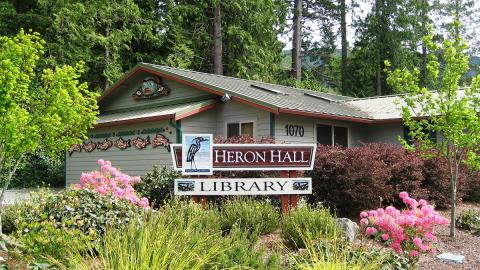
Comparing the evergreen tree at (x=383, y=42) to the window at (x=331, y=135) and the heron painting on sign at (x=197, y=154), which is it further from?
the heron painting on sign at (x=197, y=154)

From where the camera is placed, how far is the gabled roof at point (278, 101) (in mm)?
13914

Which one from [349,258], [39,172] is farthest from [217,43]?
[349,258]

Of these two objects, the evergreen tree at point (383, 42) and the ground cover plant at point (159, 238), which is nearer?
the ground cover plant at point (159, 238)

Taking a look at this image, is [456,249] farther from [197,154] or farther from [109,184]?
[109,184]

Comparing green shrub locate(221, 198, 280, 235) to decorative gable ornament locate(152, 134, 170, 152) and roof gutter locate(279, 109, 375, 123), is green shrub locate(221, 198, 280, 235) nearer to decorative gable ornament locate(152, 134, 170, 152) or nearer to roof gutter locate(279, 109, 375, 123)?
roof gutter locate(279, 109, 375, 123)

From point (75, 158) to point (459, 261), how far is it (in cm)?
1471

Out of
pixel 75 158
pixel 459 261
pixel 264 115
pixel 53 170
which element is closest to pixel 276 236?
pixel 459 261

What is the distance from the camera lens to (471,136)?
8.02 m

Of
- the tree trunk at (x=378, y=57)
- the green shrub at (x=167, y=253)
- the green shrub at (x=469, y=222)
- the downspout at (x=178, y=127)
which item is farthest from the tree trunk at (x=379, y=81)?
the green shrub at (x=167, y=253)

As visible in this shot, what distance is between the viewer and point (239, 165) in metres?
8.77

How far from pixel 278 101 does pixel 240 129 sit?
1.52 meters

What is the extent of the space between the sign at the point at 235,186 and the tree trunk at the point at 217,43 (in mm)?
18865

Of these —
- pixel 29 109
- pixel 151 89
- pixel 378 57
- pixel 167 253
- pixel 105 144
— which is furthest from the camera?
pixel 378 57

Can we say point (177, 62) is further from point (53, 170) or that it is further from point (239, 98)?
point (239, 98)
